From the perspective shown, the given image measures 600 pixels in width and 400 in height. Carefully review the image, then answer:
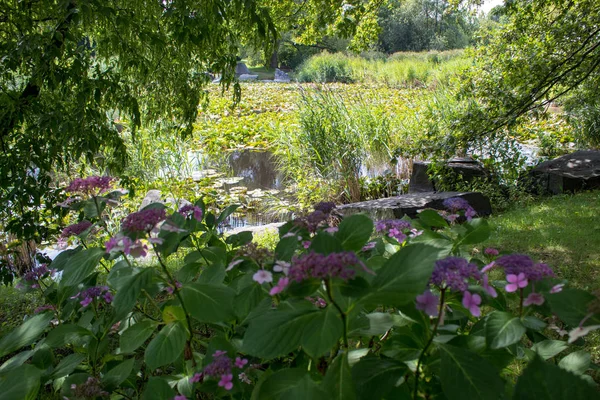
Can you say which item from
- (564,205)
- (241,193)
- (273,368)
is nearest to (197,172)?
(241,193)

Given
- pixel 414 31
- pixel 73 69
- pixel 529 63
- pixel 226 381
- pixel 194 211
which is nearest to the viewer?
pixel 226 381

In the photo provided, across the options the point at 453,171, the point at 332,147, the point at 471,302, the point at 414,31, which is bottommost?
the point at 453,171

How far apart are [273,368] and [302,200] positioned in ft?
16.7

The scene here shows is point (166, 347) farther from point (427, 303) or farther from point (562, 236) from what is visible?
point (562, 236)

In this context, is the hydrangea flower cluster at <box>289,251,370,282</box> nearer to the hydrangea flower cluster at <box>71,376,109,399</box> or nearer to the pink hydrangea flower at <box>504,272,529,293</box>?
the pink hydrangea flower at <box>504,272,529,293</box>

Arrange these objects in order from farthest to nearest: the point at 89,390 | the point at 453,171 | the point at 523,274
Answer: the point at 453,171
the point at 89,390
the point at 523,274

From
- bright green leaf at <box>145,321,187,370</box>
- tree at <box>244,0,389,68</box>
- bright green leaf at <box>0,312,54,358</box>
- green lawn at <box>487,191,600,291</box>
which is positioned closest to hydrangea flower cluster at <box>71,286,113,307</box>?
bright green leaf at <box>0,312,54,358</box>

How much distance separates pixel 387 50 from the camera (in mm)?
35281

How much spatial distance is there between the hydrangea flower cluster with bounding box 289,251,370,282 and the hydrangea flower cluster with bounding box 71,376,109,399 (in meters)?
0.63

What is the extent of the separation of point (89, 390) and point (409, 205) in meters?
4.10

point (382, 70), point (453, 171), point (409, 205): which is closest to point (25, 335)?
point (409, 205)

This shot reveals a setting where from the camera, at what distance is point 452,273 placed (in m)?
0.79

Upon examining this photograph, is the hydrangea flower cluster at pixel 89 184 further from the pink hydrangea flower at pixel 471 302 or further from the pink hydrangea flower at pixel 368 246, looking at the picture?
the pink hydrangea flower at pixel 471 302

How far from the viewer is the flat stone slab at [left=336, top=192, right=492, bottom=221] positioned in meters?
4.70
